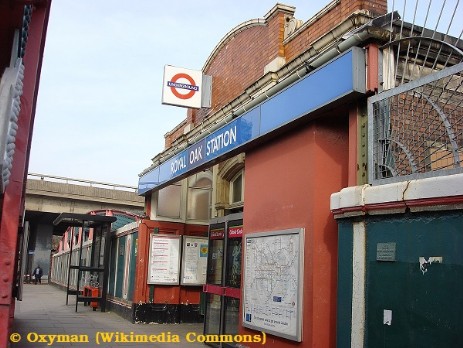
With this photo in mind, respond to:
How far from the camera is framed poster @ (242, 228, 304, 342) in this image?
6.00 m

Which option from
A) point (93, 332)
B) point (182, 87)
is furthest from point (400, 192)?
point (182, 87)

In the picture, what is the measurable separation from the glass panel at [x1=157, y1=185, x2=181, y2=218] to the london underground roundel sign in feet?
7.93

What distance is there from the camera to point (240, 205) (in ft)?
35.9

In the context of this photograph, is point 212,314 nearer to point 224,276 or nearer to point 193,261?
point 224,276

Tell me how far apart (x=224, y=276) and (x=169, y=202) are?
4.90 meters

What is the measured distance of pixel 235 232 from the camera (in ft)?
27.5

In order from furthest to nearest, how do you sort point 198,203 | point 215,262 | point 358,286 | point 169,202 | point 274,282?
point 198,203, point 169,202, point 215,262, point 274,282, point 358,286

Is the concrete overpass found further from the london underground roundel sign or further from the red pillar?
the red pillar

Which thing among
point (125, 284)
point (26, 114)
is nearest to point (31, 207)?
point (125, 284)

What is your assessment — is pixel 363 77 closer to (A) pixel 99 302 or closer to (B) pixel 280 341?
(B) pixel 280 341

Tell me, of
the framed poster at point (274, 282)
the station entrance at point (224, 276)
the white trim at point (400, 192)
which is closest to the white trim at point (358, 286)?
the white trim at point (400, 192)

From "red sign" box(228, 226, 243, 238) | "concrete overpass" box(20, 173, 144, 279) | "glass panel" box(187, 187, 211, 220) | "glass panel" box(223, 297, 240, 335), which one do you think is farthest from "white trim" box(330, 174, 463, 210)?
"concrete overpass" box(20, 173, 144, 279)

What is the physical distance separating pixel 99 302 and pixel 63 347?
21.1 ft

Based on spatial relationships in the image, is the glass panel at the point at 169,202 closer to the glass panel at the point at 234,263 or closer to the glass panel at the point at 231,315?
the glass panel at the point at 234,263
